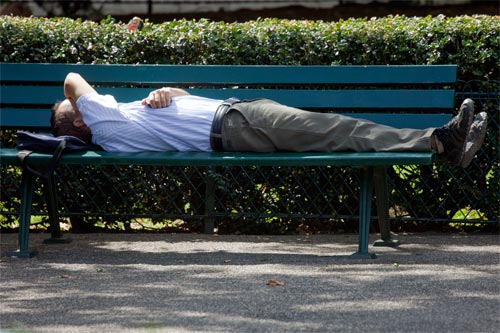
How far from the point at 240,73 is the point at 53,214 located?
1.47 m

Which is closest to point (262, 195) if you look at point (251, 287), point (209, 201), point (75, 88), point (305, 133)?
point (209, 201)

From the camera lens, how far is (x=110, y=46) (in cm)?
667

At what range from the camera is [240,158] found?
17.8 ft

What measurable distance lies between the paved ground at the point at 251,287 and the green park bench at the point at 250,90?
44 cm

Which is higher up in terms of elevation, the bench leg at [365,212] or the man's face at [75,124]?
the man's face at [75,124]

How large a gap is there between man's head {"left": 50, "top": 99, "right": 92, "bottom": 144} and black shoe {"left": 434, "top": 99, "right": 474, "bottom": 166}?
6.74 feet

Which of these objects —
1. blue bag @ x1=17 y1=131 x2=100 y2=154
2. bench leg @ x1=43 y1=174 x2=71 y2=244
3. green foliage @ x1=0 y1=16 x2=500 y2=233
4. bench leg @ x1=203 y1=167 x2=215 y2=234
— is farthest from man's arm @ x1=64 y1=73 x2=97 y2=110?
bench leg @ x1=203 y1=167 x2=215 y2=234

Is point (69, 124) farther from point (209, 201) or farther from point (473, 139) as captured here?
point (473, 139)

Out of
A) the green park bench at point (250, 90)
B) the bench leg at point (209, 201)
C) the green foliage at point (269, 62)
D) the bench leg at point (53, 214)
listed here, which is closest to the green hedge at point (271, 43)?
the green foliage at point (269, 62)

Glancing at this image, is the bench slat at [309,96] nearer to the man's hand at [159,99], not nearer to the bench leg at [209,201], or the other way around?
the man's hand at [159,99]

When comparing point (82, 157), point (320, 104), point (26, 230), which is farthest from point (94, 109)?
point (320, 104)

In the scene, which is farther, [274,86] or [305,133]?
[274,86]

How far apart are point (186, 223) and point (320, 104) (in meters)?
1.48

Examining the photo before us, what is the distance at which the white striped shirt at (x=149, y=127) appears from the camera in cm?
581
